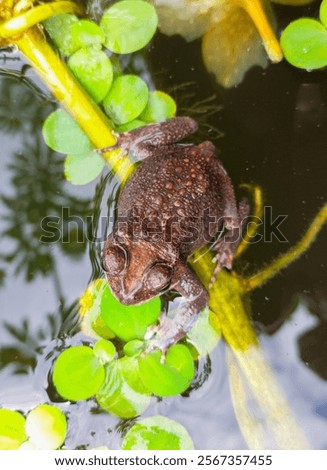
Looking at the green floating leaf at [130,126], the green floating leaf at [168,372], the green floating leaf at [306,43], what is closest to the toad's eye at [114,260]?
the green floating leaf at [168,372]

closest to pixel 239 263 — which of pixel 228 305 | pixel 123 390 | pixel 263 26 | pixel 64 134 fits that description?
pixel 228 305

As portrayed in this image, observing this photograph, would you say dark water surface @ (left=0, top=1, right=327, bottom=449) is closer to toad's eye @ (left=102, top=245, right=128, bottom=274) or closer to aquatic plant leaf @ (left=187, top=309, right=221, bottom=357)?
aquatic plant leaf @ (left=187, top=309, right=221, bottom=357)

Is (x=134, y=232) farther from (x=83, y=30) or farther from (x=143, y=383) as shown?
(x=83, y=30)

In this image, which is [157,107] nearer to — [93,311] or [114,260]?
[114,260]

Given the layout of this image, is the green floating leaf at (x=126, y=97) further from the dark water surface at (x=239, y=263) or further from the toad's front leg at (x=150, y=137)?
the dark water surface at (x=239, y=263)

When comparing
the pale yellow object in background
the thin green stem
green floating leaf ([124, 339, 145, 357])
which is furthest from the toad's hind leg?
the pale yellow object in background

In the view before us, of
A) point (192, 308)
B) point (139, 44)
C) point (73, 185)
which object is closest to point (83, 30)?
point (139, 44)
